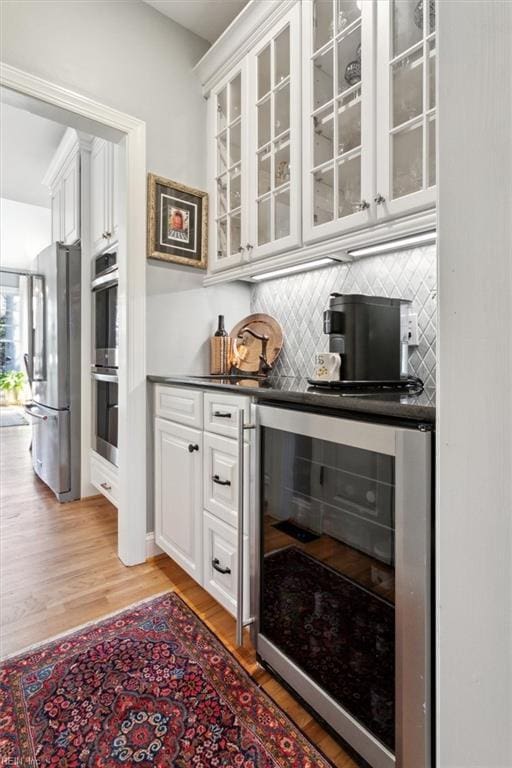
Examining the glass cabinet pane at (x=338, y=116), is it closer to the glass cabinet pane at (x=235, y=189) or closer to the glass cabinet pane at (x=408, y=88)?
the glass cabinet pane at (x=408, y=88)

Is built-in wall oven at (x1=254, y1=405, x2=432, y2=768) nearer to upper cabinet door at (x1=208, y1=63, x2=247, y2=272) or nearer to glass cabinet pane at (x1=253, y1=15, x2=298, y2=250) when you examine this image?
glass cabinet pane at (x1=253, y1=15, x2=298, y2=250)

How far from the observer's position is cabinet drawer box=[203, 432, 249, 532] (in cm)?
143

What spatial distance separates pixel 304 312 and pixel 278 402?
979 millimetres

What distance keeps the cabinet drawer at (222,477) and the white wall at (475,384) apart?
2.95ft

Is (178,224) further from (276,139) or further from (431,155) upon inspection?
(431,155)

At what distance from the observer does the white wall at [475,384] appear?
0.45 m

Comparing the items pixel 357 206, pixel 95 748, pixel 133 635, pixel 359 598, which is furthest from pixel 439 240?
pixel 133 635

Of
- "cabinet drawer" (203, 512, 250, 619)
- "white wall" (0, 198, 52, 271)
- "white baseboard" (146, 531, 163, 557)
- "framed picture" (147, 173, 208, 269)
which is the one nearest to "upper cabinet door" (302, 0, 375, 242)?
"framed picture" (147, 173, 208, 269)

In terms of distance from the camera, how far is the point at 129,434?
2012 mm

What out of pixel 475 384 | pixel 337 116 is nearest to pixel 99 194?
pixel 337 116

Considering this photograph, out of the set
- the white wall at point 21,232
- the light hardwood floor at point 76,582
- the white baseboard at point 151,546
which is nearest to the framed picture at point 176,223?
the white baseboard at point 151,546

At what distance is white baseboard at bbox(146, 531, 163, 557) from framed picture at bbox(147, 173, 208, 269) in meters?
1.50

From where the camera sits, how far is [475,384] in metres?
0.48

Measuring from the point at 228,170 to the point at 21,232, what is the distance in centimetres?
517
